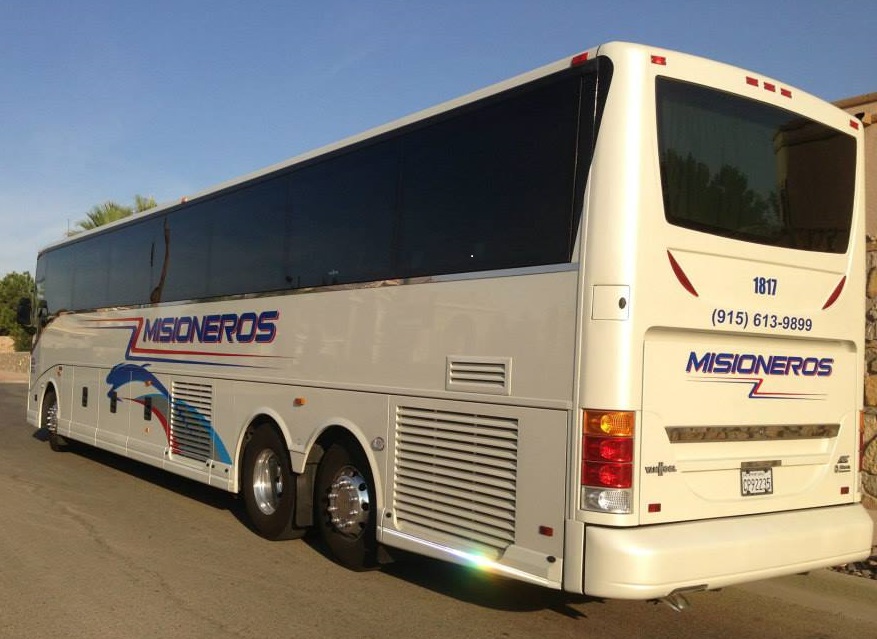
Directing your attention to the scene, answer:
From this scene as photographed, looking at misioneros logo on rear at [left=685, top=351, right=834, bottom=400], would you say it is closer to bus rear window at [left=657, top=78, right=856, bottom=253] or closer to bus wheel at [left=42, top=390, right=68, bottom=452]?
bus rear window at [left=657, top=78, right=856, bottom=253]

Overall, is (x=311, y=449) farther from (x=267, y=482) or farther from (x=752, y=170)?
(x=752, y=170)

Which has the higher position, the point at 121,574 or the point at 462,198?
the point at 462,198

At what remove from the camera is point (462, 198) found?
5.85 meters

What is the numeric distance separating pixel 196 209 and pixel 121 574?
4.53m

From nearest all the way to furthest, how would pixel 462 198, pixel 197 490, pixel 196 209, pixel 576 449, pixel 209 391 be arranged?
pixel 576 449, pixel 462 198, pixel 209 391, pixel 196 209, pixel 197 490

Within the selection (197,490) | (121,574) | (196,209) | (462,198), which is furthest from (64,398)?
(462,198)

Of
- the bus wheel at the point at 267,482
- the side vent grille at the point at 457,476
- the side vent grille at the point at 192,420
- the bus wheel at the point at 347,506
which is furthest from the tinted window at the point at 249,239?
the side vent grille at the point at 457,476

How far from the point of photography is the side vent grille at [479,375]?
209 inches

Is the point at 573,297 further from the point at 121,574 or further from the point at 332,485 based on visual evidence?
the point at 121,574

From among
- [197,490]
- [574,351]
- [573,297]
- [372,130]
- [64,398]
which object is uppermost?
[372,130]

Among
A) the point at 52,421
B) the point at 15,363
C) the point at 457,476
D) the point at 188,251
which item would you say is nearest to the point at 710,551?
the point at 457,476

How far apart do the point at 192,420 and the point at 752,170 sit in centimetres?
646

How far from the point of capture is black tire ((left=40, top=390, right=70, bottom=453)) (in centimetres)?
1378

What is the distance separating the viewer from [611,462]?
4680 millimetres
